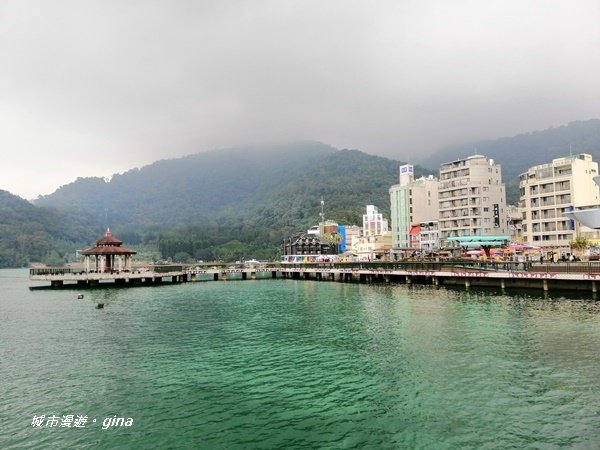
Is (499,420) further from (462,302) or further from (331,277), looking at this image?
(331,277)

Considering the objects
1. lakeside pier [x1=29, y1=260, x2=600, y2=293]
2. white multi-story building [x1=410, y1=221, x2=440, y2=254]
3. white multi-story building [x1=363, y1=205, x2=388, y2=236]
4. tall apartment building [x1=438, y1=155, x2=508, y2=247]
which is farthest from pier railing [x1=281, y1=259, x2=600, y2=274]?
white multi-story building [x1=363, y1=205, x2=388, y2=236]

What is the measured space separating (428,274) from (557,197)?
34.8 meters

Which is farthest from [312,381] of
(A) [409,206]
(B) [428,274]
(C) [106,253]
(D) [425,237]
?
(A) [409,206]

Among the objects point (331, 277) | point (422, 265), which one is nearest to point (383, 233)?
point (331, 277)

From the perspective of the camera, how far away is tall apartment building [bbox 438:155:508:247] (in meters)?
95.3

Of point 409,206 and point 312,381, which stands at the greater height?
point 409,206

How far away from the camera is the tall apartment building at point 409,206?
11879 centimetres

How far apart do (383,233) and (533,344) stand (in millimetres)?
116651

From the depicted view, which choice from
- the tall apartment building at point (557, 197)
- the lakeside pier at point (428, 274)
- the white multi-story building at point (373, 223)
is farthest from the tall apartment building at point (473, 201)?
the white multi-story building at point (373, 223)

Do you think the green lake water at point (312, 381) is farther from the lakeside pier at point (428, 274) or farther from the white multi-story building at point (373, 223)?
the white multi-story building at point (373, 223)

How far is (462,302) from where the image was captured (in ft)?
144

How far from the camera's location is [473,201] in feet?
316

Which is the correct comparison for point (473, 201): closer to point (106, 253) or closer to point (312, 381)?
point (106, 253)

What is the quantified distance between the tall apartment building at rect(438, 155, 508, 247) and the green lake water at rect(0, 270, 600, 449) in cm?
6020
